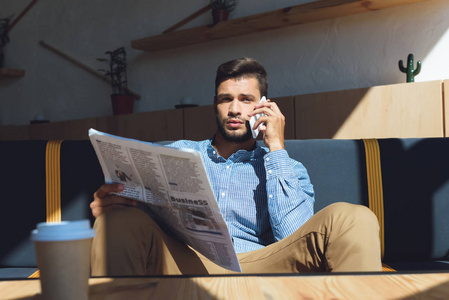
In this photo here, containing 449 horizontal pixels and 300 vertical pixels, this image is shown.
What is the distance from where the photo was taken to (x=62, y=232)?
0.52 m

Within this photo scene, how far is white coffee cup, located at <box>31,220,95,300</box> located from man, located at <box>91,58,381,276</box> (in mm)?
476

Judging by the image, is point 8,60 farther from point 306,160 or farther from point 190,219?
point 190,219

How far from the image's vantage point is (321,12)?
10.4 feet

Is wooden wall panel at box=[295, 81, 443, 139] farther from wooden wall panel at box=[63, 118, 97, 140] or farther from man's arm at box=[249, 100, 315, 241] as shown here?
wooden wall panel at box=[63, 118, 97, 140]

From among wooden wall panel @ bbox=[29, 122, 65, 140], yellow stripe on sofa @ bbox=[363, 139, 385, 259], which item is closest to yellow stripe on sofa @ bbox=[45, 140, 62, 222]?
yellow stripe on sofa @ bbox=[363, 139, 385, 259]

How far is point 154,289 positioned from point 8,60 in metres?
5.68

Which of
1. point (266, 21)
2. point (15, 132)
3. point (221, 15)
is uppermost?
point (221, 15)

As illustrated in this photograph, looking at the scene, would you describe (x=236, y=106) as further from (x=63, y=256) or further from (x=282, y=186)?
(x=63, y=256)

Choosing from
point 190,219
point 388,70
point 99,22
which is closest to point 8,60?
point 99,22

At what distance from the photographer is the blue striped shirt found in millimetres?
1593

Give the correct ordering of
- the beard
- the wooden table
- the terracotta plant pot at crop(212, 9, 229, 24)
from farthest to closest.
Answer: the terracotta plant pot at crop(212, 9, 229, 24) < the beard < the wooden table

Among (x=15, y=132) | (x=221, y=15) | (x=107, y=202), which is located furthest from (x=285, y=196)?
(x=15, y=132)

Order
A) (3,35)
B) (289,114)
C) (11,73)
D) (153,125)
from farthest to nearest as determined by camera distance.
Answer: (3,35)
(11,73)
(153,125)
(289,114)

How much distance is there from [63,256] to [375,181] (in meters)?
1.57
